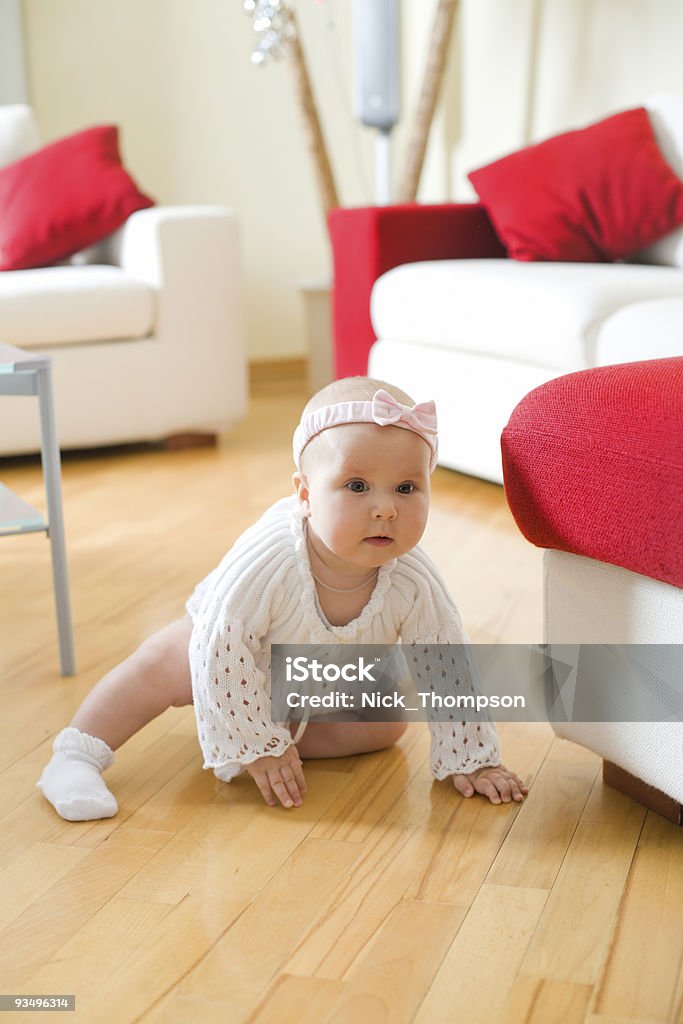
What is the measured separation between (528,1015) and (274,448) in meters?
2.33

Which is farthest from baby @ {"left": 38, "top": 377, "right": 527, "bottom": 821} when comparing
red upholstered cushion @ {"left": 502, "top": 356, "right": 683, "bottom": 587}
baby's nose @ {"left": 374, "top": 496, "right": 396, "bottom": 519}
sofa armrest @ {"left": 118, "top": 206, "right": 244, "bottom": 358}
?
sofa armrest @ {"left": 118, "top": 206, "right": 244, "bottom": 358}

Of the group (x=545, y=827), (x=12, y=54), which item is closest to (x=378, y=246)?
(x=12, y=54)

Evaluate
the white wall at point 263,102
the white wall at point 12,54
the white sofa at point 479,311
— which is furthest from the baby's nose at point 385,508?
the white wall at point 12,54

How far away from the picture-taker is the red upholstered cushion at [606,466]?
110cm

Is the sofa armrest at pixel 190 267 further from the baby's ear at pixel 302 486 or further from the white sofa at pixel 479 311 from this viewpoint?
the baby's ear at pixel 302 486

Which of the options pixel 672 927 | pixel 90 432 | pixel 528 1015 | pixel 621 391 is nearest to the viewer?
pixel 528 1015

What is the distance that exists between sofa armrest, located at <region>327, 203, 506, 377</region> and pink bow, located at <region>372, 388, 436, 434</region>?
5.73 feet

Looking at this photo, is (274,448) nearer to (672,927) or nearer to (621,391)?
(621,391)

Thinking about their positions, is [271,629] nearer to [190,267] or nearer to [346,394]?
[346,394]

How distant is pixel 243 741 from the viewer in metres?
1.30

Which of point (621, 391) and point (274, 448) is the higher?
point (621, 391)

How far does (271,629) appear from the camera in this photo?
1.32 m

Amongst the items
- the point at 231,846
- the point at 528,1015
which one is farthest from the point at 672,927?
the point at 231,846

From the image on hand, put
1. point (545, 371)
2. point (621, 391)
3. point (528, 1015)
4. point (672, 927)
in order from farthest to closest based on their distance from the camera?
point (545, 371), point (621, 391), point (672, 927), point (528, 1015)
